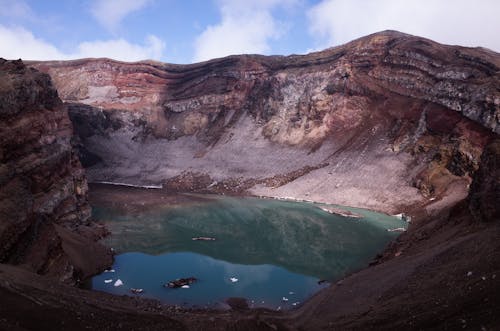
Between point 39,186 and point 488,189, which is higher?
point 39,186

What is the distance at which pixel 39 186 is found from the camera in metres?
31.9

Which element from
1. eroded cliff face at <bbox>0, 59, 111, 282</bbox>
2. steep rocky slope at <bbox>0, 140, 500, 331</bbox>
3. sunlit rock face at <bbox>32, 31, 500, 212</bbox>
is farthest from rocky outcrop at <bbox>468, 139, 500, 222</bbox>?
sunlit rock face at <bbox>32, 31, 500, 212</bbox>

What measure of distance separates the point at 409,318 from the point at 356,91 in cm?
6942

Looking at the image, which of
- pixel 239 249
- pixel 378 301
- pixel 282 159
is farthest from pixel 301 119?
pixel 378 301

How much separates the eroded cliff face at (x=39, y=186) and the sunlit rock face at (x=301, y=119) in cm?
3585

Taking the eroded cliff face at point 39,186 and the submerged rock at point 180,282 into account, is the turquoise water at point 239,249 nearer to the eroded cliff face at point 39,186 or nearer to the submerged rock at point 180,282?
the submerged rock at point 180,282

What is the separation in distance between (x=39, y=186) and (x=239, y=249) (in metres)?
17.3

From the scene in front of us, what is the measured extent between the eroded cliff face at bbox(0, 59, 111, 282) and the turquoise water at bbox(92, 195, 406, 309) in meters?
3.13

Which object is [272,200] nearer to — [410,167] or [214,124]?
[410,167]

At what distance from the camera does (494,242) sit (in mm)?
18188

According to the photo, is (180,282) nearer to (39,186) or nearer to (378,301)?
(39,186)

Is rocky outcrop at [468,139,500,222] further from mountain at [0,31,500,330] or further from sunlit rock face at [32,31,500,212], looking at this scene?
sunlit rock face at [32,31,500,212]

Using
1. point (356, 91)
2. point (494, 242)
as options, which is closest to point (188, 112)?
point (356, 91)

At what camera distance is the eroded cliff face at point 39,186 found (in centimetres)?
2370
